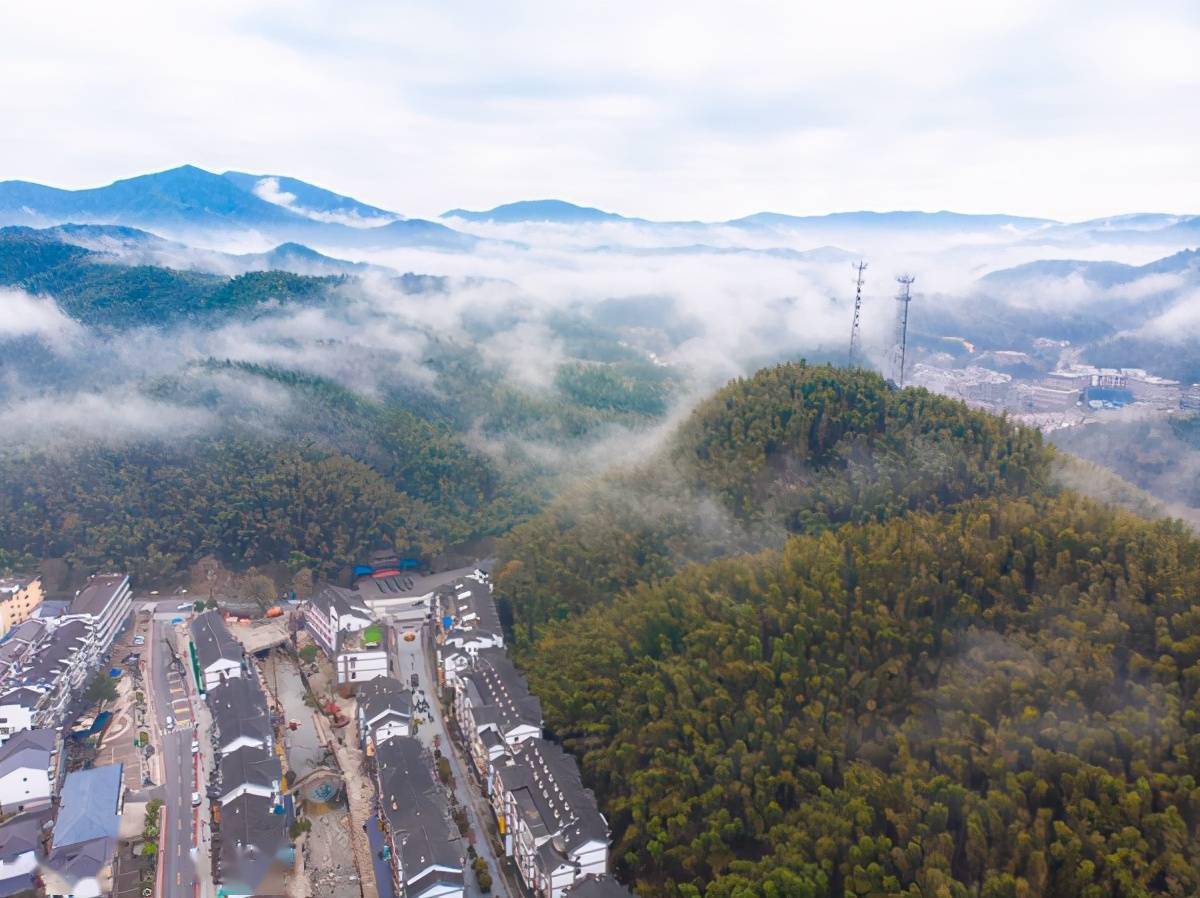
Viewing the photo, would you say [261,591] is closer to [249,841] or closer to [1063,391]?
[249,841]

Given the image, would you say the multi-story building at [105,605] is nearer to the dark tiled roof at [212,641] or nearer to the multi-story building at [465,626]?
the dark tiled roof at [212,641]

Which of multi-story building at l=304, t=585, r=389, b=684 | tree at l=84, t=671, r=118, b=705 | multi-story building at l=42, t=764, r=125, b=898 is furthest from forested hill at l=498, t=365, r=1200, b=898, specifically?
tree at l=84, t=671, r=118, b=705

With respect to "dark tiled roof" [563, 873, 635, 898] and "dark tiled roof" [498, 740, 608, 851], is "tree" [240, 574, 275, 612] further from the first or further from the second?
"dark tiled roof" [563, 873, 635, 898]

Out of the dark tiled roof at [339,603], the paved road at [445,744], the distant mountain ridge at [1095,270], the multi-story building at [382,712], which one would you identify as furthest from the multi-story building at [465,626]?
the distant mountain ridge at [1095,270]

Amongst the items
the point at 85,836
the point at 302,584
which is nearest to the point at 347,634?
the point at 302,584

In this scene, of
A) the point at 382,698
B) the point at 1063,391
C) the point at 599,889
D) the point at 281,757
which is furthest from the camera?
the point at 1063,391

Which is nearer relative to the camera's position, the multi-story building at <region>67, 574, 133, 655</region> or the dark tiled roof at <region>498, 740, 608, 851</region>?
the dark tiled roof at <region>498, 740, 608, 851</region>
